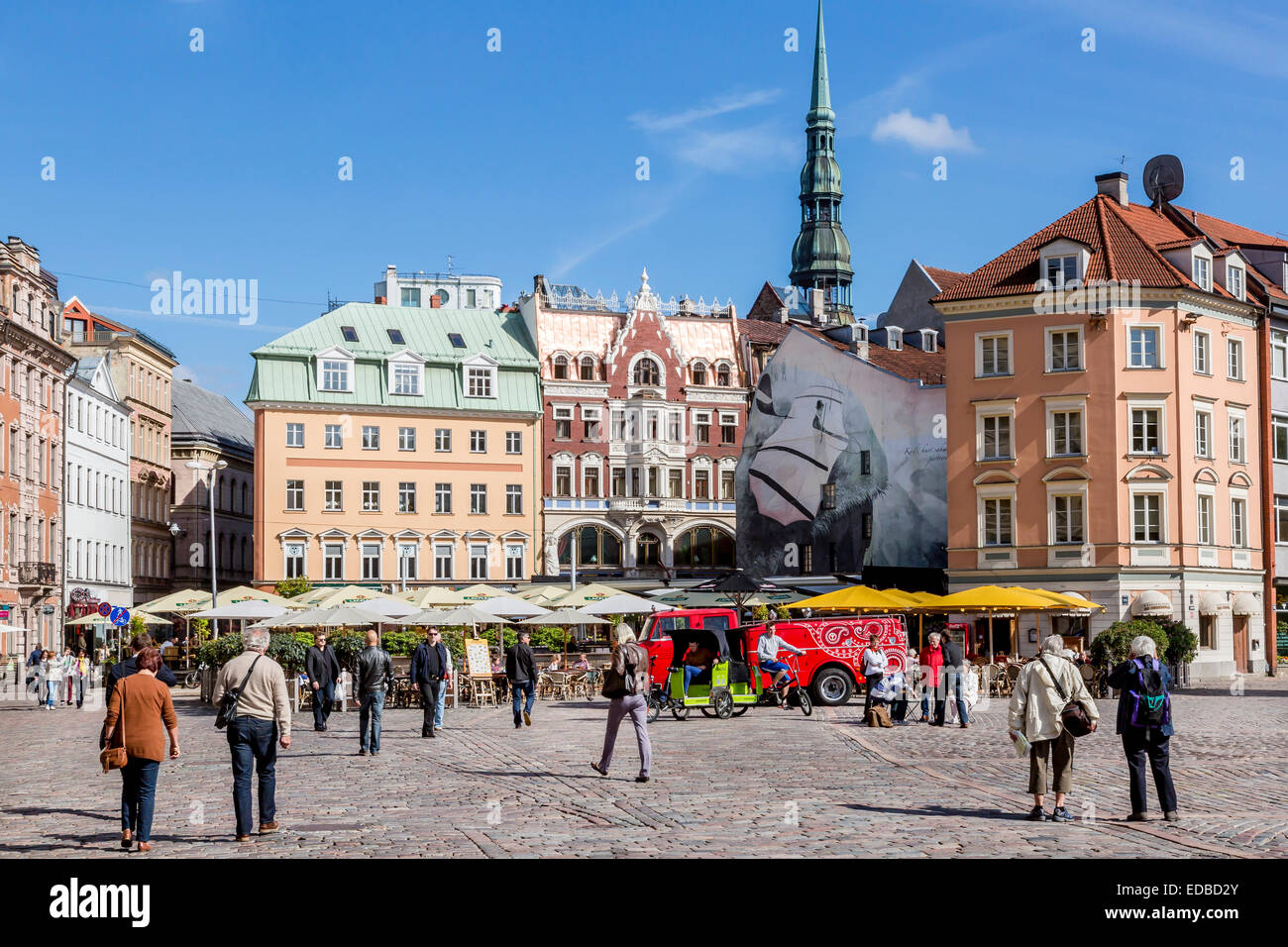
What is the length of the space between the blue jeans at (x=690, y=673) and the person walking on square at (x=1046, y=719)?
16755 millimetres

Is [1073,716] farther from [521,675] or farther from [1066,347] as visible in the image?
[1066,347]

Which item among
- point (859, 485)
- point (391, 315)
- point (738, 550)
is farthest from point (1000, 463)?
point (391, 315)

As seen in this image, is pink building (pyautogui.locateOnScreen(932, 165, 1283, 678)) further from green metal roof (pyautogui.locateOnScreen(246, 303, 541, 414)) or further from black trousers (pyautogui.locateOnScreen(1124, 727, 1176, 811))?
black trousers (pyautogui.locateOnScreen(1124, 727, 1176, 811))

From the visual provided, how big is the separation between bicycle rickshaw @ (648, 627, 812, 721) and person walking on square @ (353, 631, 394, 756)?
24.3 feet

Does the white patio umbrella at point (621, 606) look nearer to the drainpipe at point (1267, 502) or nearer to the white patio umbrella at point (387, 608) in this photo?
the white patio umbrella at point (387, 608)

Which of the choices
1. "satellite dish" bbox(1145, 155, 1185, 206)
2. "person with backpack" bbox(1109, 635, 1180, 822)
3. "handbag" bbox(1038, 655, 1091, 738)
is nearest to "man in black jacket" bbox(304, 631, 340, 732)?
"handbag" bbox(1038, 655, 1091, 738)

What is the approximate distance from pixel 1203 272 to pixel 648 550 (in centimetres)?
3248

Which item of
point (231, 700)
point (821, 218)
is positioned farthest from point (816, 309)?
point (231, 700)

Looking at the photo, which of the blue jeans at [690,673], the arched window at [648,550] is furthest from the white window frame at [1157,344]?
the arched window at [648,550]

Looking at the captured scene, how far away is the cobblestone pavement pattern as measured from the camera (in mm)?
13414

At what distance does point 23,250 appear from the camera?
2559 inches

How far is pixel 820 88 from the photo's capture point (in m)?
122

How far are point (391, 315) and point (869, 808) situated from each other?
68798 mm
